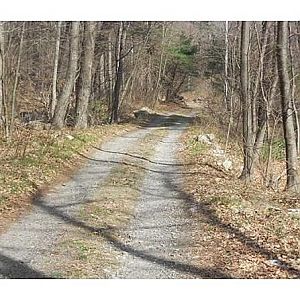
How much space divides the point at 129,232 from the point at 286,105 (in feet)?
16.0

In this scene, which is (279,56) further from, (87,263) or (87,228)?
(87,263)

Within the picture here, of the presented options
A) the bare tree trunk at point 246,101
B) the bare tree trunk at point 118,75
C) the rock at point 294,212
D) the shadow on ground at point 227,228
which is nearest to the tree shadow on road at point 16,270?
the shadow on ground at point 227,228

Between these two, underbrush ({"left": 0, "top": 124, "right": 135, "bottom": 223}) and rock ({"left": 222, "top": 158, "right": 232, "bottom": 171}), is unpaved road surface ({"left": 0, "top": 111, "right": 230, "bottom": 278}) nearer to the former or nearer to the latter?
underbrush ({"left": 0, "top": 124, "right": 135, "bottom": 223})

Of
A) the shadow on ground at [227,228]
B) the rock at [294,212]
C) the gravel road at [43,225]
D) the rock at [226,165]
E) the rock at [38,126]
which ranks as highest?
the rock at [38,126]

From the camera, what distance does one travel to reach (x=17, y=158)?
12.7 meters

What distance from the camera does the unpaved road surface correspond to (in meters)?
6.62

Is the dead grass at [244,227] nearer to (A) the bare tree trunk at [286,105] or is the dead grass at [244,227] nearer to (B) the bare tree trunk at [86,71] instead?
(A) the bare tree trunk at [286,105]

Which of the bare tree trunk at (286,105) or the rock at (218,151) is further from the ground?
the bare tree trunk at (286,105)

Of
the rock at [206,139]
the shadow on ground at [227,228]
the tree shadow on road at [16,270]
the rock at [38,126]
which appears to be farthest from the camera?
the rock at [206,139]

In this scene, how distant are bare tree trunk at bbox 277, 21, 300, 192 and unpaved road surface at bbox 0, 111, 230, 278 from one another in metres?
2.49

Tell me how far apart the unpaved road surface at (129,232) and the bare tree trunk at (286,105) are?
8.18ft

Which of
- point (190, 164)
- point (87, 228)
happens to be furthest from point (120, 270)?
point (190, 164)

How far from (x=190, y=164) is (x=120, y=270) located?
327 inches

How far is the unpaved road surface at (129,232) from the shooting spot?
21.7 ft
